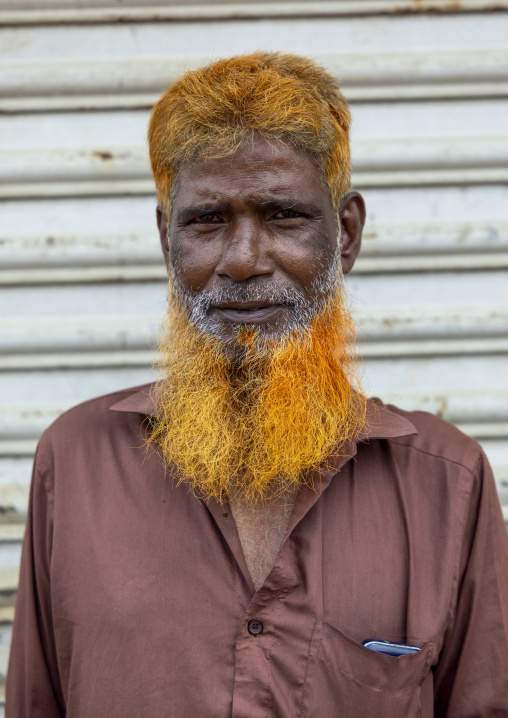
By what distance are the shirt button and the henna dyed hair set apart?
114cm

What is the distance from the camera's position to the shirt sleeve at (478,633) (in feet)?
5.43

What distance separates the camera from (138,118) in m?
2.42

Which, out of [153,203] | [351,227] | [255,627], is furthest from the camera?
[153,203]

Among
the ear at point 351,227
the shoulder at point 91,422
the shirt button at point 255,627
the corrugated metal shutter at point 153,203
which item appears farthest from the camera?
the corrugated metal shutter at point 153,203

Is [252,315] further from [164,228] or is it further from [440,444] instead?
[440,444]

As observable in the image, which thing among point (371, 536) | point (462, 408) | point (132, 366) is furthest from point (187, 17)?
point (371, 536)

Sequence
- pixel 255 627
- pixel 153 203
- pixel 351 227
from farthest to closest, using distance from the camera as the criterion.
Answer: pixel 153 203 < pixel 351 227 < pixel 255 627

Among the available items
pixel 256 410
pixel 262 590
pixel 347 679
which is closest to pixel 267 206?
pixel 256 410

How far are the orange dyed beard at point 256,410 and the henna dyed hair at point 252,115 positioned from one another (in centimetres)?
40

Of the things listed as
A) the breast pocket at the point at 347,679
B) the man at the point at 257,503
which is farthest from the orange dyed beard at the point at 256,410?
the breast pocket at the point at 347,679

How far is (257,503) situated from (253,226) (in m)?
0.76

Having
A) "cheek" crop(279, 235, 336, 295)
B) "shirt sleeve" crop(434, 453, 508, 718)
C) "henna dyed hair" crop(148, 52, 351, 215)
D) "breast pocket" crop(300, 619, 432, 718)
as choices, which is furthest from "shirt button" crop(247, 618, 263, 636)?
"henna dyed hair" crop(148, 52, 351, 215)

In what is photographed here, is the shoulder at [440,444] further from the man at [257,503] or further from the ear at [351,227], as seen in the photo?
the ear at [351,227]

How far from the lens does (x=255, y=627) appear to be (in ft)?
4.81
